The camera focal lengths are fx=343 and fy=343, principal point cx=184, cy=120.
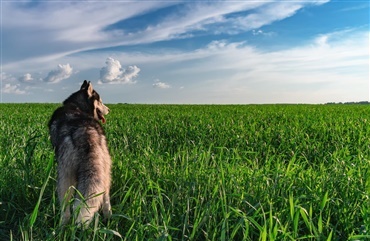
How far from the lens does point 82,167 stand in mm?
3744

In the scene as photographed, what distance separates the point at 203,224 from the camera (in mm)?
3650

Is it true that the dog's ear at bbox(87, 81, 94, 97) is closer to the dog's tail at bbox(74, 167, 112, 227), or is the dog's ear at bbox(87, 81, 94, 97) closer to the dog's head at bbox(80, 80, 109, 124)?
the dog's head at bbox(80, 80, 109, 124)

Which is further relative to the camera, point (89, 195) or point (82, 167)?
point (82, 167)

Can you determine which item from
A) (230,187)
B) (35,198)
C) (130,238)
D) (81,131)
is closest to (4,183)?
(35,198)

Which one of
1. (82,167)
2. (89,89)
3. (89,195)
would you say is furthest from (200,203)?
(89,89)

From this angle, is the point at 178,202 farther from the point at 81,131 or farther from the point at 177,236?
the point at 81,131

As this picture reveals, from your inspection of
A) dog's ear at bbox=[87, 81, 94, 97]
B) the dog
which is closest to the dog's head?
dog's ear at bbox=[87, 81, 94, 97]

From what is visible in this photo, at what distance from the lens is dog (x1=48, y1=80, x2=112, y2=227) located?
11.8 ft

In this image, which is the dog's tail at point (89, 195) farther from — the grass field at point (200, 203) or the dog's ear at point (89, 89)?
the dog's ear at point (89, 89)

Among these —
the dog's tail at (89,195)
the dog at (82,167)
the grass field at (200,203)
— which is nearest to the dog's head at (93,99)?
the grass field at (200,203)

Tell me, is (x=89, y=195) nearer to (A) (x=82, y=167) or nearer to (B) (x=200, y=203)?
(A) (x=82, y=167)

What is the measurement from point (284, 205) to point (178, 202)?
126 centimetres

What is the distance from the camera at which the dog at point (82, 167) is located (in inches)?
141

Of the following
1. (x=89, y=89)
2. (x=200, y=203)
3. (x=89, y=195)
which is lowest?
(x=200, y=203)
